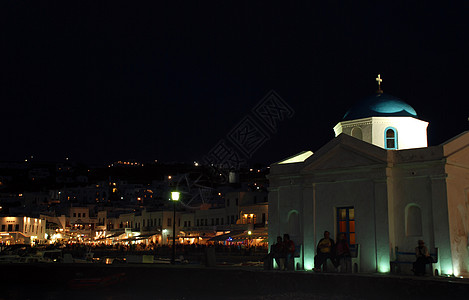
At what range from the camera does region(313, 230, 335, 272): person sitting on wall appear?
20.5m

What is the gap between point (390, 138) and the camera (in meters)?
24.6

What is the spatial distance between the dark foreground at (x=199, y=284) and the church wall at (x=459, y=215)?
3.26m

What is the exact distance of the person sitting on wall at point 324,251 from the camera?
20.5 meters

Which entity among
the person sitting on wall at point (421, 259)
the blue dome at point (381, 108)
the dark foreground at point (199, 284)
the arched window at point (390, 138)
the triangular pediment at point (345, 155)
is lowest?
the dark foreground at point (199, 284)

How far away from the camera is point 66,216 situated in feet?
310

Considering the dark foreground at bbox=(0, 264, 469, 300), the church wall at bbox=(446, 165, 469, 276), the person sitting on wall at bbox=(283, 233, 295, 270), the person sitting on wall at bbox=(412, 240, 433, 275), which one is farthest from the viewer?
the person sitting on wall at bbox=(283, 233, 295, 270)

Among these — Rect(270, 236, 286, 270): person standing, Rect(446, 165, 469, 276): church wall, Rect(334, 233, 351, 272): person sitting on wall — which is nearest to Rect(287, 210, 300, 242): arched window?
Rect(270, 236, 286, 270): person standing

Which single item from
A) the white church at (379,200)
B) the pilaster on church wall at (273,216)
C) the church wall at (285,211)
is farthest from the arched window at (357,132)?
the pilaster on church wall at (273,216)

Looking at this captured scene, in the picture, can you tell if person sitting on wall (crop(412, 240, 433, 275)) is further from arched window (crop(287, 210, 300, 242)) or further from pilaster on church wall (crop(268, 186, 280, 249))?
pilaster on church wall (crop(268, 186, 280, 249))

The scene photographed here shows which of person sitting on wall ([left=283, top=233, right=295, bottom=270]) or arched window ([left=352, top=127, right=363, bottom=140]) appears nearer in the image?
person sitting on wall ([left=283, top=233, right=295, bottom=270])

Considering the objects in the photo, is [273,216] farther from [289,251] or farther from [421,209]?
[421,209]

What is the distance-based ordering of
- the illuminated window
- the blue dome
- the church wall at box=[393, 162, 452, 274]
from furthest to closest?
the blue dome < the illuminated window < the church wall at box=[393, 162, 452, 274]

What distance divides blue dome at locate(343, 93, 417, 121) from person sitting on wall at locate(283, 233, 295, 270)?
23.9ft

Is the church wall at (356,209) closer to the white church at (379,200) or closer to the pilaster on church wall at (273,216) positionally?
A: the white church at (379,200)
